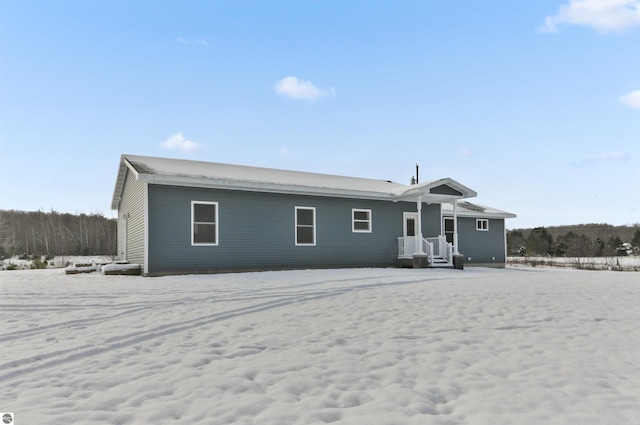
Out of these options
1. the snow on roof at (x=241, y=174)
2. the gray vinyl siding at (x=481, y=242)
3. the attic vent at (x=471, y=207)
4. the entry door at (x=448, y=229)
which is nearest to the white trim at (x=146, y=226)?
the snow on roof at (x=241, y=174)

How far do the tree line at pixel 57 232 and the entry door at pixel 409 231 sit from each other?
81.5 feet

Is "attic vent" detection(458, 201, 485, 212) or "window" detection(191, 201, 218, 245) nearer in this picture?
"window" detection(191, 201, 218, 245)

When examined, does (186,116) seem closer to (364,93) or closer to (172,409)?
(364,93)

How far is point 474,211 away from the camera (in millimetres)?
21828

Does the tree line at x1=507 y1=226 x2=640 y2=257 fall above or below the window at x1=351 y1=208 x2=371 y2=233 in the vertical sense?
below

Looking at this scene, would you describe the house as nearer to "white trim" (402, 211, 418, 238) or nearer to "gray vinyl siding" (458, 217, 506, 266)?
"white trim" (402, 211, 418, 238)

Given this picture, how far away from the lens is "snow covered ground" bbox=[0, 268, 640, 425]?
3.01 meters

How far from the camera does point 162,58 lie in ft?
49.5

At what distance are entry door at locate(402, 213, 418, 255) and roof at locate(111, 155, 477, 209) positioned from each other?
0.83 m

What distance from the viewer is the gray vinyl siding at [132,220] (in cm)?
1349

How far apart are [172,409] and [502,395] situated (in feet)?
7.97

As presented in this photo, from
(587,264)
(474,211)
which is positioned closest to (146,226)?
(474,211)

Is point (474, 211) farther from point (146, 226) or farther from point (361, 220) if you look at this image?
point (146, 226)

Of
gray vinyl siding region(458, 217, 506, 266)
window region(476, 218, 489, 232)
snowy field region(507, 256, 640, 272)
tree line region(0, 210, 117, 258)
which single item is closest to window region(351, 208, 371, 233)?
gray vinyl siding region(458, 217, 506, 266)
